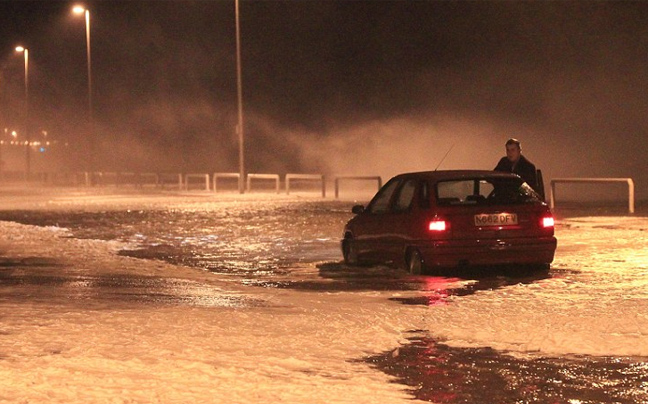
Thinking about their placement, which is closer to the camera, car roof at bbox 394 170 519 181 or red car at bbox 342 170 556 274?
red car at bbox 342 170 556 274

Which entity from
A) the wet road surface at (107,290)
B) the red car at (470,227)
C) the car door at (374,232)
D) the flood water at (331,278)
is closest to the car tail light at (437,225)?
the red car at (470,227)

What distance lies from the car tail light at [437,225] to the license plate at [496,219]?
0.39 metres

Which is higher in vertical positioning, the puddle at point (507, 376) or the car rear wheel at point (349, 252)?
the car rear wheel at point (349, 252)

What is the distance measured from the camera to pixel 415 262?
13.5 m

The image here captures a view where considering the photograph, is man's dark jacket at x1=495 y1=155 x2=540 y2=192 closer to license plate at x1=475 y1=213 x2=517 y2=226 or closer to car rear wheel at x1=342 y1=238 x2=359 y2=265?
license plate at x1=475 y1=213 x2=517 y2=226

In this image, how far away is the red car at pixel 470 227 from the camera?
516 inches

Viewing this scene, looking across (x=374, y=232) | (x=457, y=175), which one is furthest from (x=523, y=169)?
(x=374, y=232)

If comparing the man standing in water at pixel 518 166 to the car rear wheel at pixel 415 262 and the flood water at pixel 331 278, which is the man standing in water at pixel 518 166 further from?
the car rear wheel at pixel 415 262

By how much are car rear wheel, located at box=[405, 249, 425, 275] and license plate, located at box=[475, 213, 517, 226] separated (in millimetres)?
782

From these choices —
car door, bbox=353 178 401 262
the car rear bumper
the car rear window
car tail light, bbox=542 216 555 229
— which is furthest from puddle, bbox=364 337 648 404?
car door, bbox=353 178 401 262

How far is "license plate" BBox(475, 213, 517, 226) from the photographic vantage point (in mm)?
13180

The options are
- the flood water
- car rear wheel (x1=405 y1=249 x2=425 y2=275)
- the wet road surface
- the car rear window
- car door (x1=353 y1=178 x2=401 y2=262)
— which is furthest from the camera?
car door (x1=353 y1=178 x2=401 y2=262)

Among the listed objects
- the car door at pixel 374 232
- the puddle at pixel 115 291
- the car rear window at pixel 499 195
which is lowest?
the puddle at pixel 115 291

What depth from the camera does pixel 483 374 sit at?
294 inches
